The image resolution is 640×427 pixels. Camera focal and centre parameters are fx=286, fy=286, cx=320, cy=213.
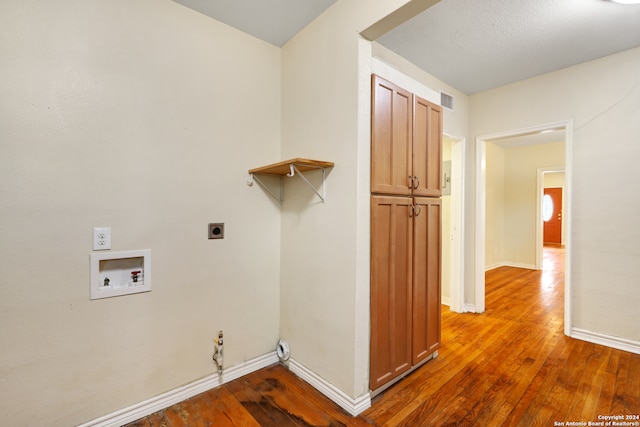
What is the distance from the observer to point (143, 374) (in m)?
1.73

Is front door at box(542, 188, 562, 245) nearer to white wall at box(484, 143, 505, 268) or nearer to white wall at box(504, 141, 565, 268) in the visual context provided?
white wall at box(504, 141, 565, 268)

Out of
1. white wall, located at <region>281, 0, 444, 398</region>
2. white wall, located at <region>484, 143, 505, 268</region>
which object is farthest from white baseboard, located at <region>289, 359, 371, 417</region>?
white wall, located at <region>484, 143, 505, 268</region>

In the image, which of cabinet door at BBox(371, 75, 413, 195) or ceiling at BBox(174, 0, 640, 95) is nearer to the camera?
cabinet door at BBox(371, 75, 413, 195)

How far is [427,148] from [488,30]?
108 cm

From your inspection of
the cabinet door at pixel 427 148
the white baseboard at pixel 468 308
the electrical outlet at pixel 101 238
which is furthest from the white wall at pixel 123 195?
the white baseboard at pixel 468 308

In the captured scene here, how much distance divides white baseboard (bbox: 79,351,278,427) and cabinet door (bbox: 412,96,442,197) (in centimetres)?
176

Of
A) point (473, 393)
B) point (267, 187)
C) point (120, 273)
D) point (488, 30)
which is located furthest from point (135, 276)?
→ point (488, 30)

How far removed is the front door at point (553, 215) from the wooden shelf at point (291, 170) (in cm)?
1098

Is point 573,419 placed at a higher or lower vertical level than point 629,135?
lower

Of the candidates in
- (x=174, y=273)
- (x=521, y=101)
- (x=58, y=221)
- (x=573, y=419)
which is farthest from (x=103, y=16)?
(x=521, y=101)

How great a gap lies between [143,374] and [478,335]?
2844 mm

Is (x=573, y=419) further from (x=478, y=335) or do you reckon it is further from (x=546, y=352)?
(x=478, y=335)

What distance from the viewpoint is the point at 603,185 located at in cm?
266

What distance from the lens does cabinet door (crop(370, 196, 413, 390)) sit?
5.94 ft
